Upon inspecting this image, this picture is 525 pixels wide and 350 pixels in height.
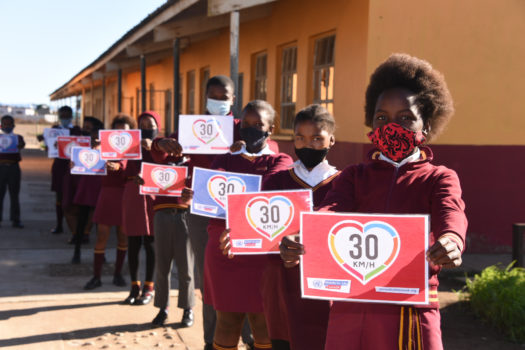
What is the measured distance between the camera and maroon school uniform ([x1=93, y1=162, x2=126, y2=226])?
652 cm

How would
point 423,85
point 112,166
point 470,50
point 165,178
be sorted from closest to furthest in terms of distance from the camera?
point 423,85 → point 165,178 → point 112,166 → point 470,50

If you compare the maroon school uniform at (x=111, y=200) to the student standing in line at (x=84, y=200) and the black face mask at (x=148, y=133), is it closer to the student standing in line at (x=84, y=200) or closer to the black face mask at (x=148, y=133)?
the black face mask at (x=148, y=133)

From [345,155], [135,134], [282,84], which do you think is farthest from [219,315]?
[282,84]

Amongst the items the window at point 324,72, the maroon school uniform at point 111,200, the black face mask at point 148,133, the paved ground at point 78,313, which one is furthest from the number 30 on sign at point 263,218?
the window at point 324,72

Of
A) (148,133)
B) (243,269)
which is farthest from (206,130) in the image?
(148,133)

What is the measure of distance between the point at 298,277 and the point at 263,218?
0.39 m

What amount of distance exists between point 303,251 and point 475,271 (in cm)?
584

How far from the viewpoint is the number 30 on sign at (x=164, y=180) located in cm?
526

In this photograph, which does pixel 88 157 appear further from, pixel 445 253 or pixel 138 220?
pixel 445 253

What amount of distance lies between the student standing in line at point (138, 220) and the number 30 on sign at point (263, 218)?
126 inches

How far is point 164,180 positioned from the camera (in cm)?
530

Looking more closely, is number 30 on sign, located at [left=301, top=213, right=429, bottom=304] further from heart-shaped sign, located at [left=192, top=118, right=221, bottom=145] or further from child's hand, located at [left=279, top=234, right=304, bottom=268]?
heart-shaped sign, located at [left=192, top=118, right=221, bottom=145]

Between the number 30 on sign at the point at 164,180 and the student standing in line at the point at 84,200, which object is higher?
the number 30 on sign at the point at 164,180

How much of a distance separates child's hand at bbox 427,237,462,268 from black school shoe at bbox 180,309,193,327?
12.4 feet
